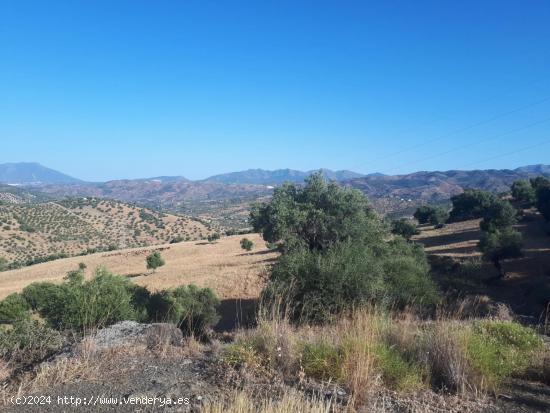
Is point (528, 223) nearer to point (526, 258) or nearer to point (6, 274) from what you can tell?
point (526, 258)

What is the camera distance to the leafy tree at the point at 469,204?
6268 centimetres

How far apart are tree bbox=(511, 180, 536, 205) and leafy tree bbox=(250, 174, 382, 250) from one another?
4456 centimetres

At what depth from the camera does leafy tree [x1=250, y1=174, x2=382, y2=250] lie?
25828 mm

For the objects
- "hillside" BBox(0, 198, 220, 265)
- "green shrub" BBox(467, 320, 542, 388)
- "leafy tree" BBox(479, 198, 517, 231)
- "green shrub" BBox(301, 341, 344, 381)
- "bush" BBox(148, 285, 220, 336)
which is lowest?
"hillside" BBox(0, 198, 220, 265)

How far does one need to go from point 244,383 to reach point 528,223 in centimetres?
5422

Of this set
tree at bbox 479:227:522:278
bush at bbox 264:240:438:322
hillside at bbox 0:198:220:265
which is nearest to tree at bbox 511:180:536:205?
tree at bbox 479:227:522:278

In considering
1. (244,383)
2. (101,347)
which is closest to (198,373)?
(244,383)

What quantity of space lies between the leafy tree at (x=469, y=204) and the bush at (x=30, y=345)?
→ 63609 mm

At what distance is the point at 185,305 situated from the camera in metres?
18.6

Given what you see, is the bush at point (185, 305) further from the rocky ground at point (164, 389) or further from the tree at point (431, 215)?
the tree at point (431, 215)

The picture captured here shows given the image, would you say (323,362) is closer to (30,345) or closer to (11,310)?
(30,345)

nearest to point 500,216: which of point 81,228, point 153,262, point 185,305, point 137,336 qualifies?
point 153,262

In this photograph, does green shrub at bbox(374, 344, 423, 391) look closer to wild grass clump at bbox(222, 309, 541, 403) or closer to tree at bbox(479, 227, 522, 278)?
wild grass clump at bbox(222, 309, 541, 403)

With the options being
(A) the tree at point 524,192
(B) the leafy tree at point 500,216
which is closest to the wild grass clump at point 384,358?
(B) the leafy tree at point 500,216
